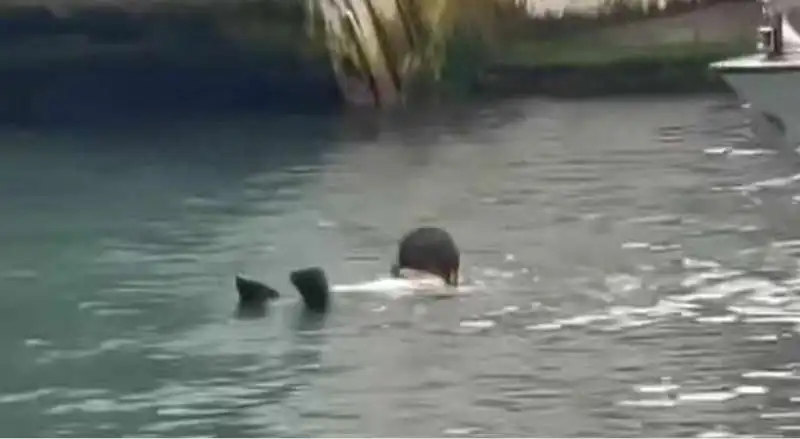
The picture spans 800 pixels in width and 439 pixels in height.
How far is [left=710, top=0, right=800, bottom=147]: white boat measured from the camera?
4.13 metres

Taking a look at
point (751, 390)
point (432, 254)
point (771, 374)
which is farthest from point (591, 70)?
point (751, 390)

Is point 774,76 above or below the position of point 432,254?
above

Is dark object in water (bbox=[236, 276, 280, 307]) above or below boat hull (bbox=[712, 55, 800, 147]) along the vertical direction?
below

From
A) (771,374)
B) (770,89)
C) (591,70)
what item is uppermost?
(770,89)

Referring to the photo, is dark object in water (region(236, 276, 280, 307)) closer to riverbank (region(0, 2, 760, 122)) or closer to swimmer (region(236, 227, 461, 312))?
swimmer (region(236, 227, 461, 312))

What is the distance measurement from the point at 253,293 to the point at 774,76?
3.97ft

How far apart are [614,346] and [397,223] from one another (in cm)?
133

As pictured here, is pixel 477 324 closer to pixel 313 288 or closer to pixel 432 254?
pixel 313 288

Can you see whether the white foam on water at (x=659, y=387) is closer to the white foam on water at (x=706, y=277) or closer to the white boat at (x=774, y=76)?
the white foam on water at (x=706, y=277)

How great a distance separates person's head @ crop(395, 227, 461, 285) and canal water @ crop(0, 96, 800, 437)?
6 centimetres

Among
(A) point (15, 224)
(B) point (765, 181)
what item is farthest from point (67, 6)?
(B) point (765, 181)

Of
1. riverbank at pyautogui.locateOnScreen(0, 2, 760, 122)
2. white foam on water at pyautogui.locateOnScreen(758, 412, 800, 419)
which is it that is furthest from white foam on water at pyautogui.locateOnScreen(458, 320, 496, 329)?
riverbank at pyautogui.locateOnScreen(0, 2, 760, 122)

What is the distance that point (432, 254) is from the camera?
446 cm

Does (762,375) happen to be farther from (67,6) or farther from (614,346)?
(67,6)
